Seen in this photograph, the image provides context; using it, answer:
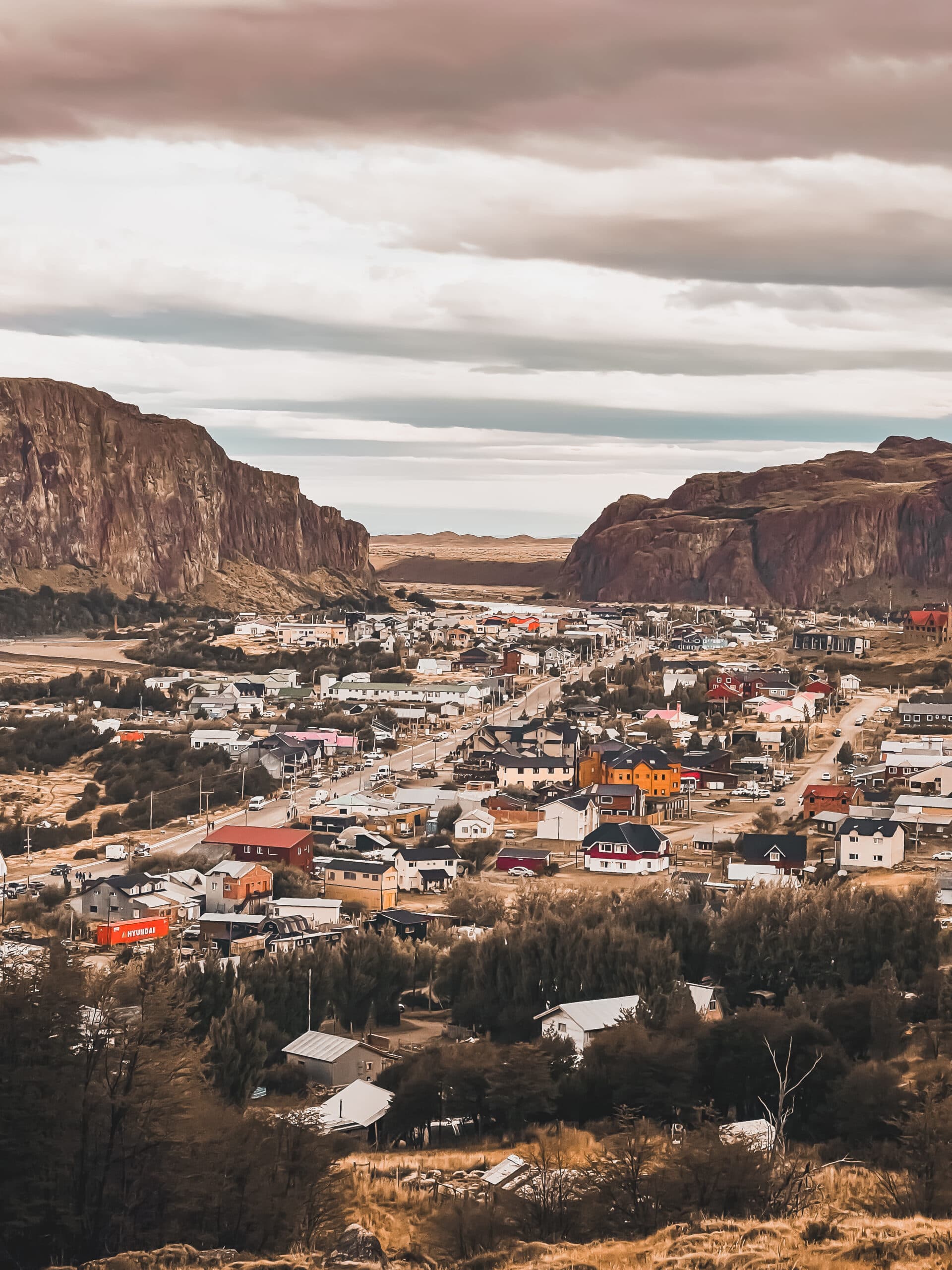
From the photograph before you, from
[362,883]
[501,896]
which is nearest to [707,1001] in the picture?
[501,896]

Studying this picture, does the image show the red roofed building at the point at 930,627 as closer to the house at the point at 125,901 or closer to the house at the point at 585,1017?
the house at the point at 125,901

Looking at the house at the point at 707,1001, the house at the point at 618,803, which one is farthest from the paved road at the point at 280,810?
the house at the point at 707,1001

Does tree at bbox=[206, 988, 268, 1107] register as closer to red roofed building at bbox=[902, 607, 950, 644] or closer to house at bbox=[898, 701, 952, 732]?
house at bbox=[898, 701, 952, 732]

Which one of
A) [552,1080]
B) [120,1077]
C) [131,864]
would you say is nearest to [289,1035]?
[552,1080]

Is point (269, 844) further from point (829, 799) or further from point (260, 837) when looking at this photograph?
point (829, 799)

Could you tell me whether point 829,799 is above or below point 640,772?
below

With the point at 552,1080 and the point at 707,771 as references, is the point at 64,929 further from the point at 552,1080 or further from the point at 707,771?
the point at 707,771
